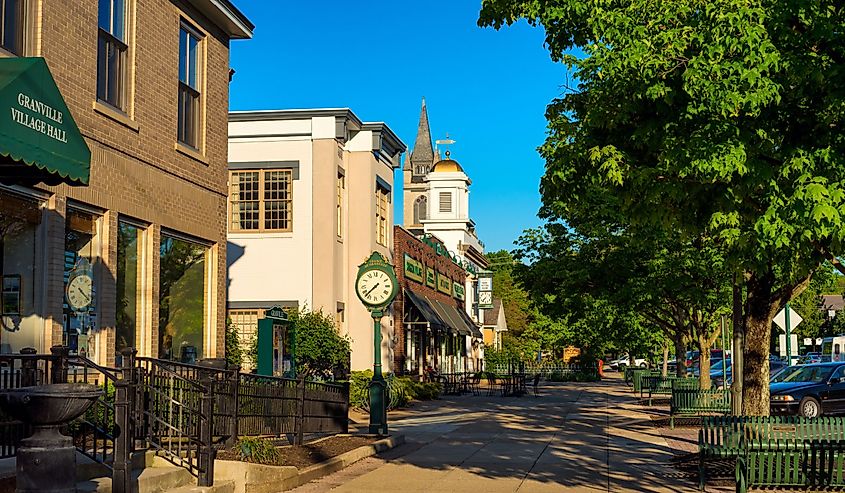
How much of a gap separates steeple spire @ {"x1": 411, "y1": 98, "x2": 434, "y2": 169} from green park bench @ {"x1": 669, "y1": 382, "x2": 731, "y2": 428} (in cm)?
11216

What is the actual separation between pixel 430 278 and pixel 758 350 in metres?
27.8

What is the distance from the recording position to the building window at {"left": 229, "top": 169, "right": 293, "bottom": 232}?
103 ft

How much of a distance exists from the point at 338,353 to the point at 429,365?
1565 centimetres

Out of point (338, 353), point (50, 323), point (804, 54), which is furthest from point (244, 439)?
point (338, 353)

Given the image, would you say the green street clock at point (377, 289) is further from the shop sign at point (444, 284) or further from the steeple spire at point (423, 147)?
the steeple spire at point (423, 147)

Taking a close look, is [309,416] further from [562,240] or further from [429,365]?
[429,365]

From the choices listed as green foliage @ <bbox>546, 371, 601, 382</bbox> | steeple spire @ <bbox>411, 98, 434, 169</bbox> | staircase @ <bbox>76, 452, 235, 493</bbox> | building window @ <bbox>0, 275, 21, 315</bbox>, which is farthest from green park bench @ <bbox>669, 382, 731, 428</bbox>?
steeple spire @ <bbox>411, 98, 434, 169</bbox>

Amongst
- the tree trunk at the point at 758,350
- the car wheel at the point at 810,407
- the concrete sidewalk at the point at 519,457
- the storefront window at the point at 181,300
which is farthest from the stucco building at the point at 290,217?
the tree trunk at the point at 758,350

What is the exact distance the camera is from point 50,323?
13.2 meters

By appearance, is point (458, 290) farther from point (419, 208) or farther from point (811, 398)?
point (419, 208)

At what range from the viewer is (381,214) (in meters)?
35.1

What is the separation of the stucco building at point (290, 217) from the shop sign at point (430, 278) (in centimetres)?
1017

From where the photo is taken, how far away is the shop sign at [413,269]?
38.3 meters

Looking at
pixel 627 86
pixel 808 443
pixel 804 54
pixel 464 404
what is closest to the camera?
pixel 804 54
